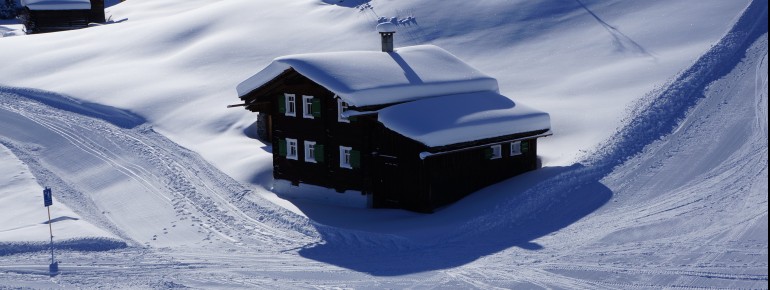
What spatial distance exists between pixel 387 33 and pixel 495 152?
564cm

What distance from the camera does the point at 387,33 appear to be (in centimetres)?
3256

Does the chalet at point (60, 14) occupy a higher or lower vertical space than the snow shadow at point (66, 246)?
higher

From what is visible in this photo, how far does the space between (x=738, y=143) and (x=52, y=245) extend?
2134 cm

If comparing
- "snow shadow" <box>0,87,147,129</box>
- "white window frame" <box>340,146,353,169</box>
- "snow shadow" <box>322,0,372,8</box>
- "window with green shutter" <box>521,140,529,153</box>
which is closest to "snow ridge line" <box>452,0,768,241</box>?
"window with green shutter" <box>521,140,529,153</box>

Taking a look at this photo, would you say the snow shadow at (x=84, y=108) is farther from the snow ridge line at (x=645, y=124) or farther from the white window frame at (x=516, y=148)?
the snow ridge line at (x=645, y=124)

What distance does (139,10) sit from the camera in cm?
7806

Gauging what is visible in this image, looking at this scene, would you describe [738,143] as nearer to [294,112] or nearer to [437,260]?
[437,260]

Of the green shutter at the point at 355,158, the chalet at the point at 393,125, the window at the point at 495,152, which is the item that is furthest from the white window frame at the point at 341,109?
the window at the point at 495,152

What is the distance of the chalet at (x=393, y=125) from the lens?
28.9 metres

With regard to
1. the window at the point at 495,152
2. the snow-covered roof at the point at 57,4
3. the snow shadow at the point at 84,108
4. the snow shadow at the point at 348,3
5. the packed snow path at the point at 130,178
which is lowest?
the packed snow path at the point at 130,178

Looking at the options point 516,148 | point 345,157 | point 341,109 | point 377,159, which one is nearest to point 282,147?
point 345,157

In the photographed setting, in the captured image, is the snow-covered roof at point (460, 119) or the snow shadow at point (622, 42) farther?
the snow shadow at point (622, 42)

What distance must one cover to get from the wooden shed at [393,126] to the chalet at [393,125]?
0.11 feet

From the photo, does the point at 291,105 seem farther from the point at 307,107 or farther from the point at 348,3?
the point at 348,3
